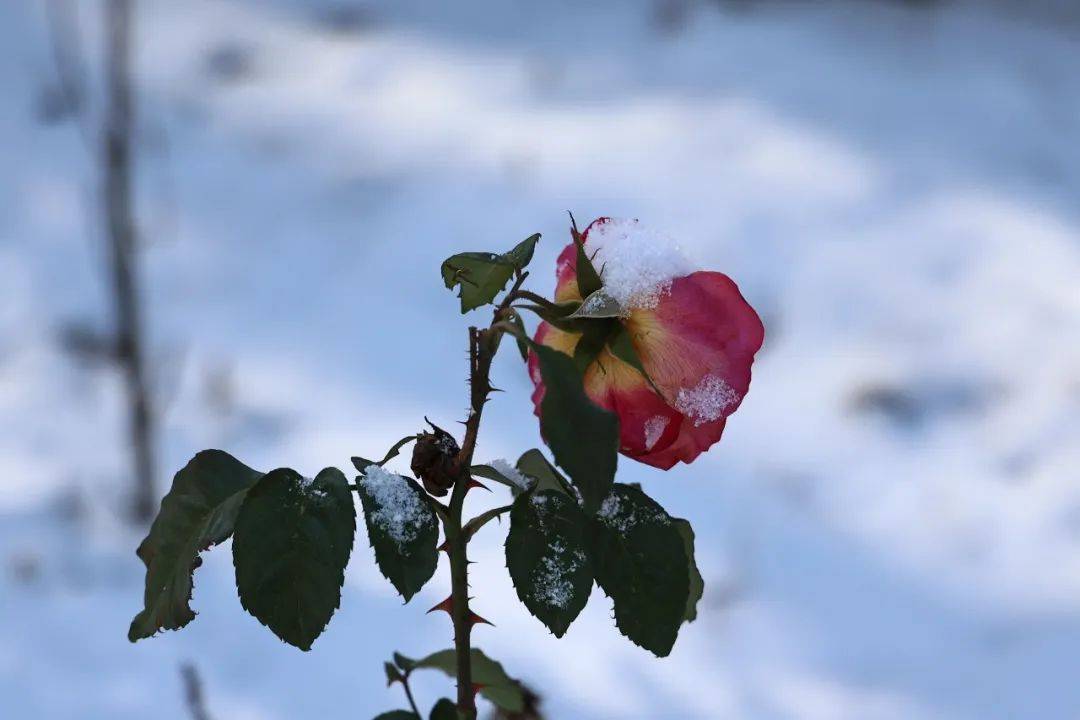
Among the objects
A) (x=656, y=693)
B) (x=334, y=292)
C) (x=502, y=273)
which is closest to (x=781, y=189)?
(x=334, y=292)

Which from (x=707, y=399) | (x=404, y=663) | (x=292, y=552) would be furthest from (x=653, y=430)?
(x=404, y=663)

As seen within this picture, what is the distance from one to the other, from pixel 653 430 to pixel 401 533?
127 millimetres

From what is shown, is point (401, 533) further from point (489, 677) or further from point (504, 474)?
point (489, 677)

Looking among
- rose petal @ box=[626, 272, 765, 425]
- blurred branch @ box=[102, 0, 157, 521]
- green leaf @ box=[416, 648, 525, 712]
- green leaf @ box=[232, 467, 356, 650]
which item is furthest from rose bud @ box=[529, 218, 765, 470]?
blurred branch @ box=[102, 0, 157, 521]

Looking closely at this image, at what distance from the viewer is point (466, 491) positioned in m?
0.50

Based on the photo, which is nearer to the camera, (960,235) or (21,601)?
(21,601)

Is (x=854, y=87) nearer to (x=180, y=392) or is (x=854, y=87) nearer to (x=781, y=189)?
(x=781, y=189)

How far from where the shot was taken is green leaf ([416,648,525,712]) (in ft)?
2.32

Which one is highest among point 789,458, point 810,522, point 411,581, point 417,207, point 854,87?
point 854,87

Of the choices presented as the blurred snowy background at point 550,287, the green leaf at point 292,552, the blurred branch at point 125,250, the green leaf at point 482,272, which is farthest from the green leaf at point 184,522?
the blurred branch at point 125,250

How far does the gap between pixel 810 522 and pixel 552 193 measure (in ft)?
3.08

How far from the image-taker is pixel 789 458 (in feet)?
6.19

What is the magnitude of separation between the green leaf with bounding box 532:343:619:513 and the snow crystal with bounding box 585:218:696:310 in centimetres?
10

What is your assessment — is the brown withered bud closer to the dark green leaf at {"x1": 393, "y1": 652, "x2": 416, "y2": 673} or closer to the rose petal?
the rose petal
